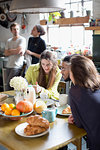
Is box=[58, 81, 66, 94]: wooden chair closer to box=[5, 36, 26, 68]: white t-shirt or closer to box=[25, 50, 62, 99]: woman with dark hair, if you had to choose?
box=[25, 50, 62, 99]: woman with dark hair

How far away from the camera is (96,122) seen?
1489 mm

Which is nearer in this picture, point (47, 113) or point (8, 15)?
point (47, 113)

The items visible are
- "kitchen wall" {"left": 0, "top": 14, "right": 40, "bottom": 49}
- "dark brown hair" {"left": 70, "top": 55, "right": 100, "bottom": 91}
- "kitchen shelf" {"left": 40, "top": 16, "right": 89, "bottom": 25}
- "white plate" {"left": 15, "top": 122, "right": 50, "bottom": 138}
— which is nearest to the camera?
"white plate" {"left": 15, "top": 122, "right": 50, "bottom": 138}

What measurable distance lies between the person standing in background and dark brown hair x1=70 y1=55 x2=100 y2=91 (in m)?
2.43

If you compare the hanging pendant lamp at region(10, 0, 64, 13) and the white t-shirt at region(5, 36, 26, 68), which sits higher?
the hanging pendant lamp at region(10, 0, 64, 13)

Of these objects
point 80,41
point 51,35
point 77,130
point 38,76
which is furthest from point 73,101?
point 51,35

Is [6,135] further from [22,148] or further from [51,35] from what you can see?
[51,35]

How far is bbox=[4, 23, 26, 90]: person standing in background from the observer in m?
3.94

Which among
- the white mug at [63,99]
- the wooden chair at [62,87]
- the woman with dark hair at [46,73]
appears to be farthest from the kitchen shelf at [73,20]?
the white mug at [63,99]

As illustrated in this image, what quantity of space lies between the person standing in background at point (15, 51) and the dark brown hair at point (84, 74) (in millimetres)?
2427

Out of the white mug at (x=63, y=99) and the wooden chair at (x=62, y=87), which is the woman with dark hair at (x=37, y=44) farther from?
the white mug at (x=63, y=99)

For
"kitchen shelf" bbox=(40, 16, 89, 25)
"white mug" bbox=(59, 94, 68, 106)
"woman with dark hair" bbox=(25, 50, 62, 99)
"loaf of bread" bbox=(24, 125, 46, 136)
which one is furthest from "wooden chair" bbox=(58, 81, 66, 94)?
"kitchen shelf" bbox=(40, 16, 89, 25)

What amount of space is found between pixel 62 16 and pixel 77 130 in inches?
134

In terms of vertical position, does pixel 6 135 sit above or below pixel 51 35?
below
